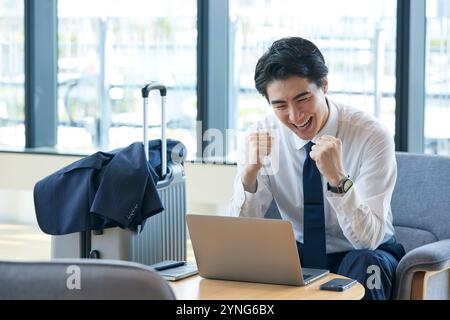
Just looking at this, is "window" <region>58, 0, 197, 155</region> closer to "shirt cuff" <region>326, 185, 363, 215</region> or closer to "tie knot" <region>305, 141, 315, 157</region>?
"tie knot" <region>305, 141, 315, 157</region>

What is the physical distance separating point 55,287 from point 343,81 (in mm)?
3852

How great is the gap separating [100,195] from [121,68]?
9.81 feet

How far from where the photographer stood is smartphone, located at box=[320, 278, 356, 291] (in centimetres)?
238

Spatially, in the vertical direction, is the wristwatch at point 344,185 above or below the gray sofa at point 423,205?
above

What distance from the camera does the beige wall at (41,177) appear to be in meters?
5.23

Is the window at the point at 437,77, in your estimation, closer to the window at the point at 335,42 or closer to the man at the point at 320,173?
the window at the point at 335,42

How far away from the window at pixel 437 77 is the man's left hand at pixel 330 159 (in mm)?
2222

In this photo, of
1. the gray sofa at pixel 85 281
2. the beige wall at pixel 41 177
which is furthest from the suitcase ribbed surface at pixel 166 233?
the beige wall at pixel 41 177

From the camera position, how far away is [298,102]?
Result: 9.59 feet

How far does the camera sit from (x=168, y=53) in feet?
18.8

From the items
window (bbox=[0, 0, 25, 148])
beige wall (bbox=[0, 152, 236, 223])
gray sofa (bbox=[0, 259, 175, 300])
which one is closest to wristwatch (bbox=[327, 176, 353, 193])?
gray sofa (bbox=[0, 259, 175, 300])

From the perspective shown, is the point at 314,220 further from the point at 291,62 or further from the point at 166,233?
the point at 166,233

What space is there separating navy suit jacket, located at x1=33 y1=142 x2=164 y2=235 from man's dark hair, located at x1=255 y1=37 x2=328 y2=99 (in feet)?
1.79
